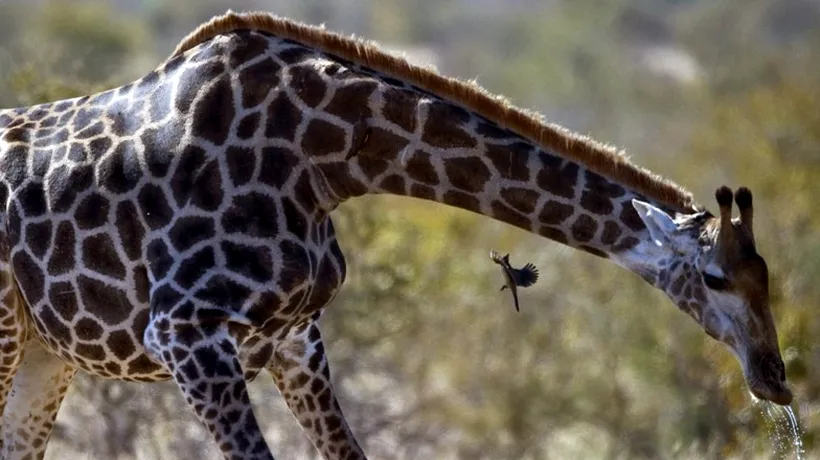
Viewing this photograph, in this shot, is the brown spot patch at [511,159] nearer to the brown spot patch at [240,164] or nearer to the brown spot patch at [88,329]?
the brown spot patch at [240,164]

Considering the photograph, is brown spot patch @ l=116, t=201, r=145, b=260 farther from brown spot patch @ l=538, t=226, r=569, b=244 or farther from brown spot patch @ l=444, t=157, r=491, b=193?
brown spot patch @ l=538, t=226, r=569, b=244

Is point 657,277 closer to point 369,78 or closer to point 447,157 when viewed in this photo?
point 447,157

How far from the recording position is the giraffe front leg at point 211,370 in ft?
20.1

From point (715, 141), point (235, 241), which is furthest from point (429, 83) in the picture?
point (715, 141)

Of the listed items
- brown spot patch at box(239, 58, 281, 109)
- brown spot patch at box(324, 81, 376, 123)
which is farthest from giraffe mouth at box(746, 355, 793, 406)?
brown spot patch at box(239, 58, 281, 109)

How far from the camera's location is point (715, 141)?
1599cm

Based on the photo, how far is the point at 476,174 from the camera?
6125 mm

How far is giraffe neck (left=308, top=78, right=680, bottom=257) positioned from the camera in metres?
5.95

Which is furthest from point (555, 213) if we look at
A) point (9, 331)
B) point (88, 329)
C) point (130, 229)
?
point (9, 331)

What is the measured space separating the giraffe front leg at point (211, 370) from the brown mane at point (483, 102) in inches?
48.6

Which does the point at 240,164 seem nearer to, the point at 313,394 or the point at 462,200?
the point at 462,200

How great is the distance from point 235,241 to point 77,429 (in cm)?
485

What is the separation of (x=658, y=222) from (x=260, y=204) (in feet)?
5.29

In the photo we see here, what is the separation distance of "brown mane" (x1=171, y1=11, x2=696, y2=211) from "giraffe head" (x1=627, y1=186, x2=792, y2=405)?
0.17 meters
